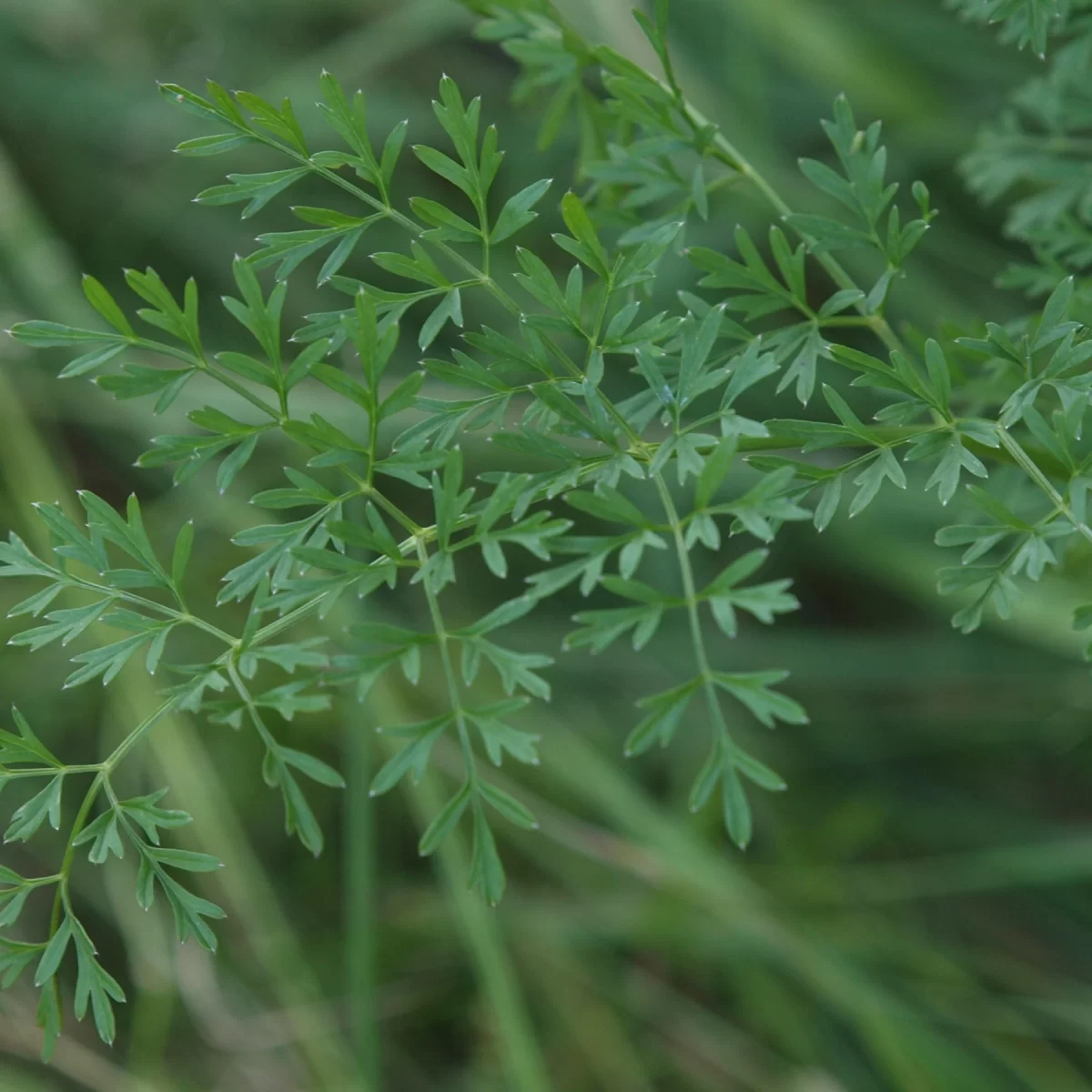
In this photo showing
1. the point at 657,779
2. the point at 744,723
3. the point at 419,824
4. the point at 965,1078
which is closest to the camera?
the point at 965,1078

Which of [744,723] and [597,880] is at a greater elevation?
[744,723]

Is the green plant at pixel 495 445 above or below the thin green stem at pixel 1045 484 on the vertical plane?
below

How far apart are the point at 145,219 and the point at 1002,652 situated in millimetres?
1520

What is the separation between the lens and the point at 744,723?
1.64 meters

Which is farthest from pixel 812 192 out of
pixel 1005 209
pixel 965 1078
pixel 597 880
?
pixel 965 1078

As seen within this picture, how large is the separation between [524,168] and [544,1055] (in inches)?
53.6

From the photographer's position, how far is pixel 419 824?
153 cm

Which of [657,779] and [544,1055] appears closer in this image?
[544,1055]

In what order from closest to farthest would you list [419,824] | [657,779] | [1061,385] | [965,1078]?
1. [1061,385]
2. [965,1078]
3. [419,824]
4. [657,779]

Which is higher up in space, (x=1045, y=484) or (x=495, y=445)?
(x=1045, y=484)

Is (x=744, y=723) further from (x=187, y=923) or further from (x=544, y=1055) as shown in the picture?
(x=187, y=923)

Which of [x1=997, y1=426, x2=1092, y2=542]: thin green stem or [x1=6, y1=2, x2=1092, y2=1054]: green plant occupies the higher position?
[x1=997, y1=426, x2=1092, y2=542]: thin green stem

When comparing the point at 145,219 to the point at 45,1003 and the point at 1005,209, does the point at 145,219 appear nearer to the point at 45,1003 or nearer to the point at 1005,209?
the point at 1005,209

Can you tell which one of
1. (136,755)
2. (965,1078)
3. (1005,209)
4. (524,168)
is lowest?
(136,755)
